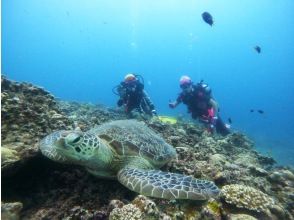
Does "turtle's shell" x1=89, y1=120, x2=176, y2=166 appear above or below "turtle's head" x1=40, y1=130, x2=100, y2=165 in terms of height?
above

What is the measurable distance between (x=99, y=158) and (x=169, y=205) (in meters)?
0.98

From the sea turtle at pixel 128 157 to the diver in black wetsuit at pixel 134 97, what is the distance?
20.4 feet

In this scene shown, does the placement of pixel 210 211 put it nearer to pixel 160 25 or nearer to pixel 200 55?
pixel 160 25

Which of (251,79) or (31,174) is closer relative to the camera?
(31,174)

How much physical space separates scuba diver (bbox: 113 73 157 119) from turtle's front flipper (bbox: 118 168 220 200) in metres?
7.12

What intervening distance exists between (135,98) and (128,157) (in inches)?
273

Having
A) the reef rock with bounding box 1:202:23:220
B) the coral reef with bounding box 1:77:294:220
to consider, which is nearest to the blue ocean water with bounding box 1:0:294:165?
the coral reef with bounding box 1:77:294:220

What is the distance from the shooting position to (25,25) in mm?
131125

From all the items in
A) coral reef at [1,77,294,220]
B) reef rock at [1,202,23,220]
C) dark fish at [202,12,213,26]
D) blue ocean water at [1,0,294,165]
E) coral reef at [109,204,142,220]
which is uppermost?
blue ocean water at [1,0,294,165]

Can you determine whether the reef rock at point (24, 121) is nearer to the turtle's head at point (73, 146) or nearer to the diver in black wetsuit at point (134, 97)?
the turtle's head at point (73, 146)

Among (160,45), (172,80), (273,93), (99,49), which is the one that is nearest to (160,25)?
(160,45)

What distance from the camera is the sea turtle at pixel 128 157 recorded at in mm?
3008

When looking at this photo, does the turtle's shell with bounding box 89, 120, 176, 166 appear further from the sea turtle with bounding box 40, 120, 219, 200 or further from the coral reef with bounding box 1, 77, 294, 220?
the coral reef with bounding box 1, 77, 294, 220

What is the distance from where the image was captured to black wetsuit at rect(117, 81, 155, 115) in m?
10.6
